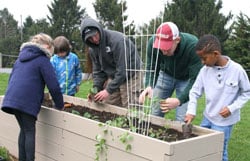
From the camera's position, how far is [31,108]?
291 centimetres

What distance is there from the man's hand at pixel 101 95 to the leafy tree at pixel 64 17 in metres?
30.2

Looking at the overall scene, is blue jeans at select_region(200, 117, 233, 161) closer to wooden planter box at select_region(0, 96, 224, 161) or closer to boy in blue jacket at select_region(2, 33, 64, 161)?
wooden planter box at select_region(0, 96, 224, 161)

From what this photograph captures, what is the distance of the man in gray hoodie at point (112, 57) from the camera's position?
3.12 metres

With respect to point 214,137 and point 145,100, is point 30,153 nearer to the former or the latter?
point 145,100

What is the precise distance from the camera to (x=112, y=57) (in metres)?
3.32

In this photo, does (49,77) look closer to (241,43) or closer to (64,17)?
(241,43)

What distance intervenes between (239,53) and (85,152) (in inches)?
711

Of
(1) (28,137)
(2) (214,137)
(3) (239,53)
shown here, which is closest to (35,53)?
(1) (28,137)

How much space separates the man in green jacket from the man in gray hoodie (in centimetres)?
17

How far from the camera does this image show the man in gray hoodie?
312 centimetres

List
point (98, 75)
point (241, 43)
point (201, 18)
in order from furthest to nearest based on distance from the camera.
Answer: point (201, 18) → point (241, 43) → point (98, 75)

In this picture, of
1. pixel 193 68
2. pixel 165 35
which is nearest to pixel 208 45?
pixel 165 35

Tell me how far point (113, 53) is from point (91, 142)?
2.90 feet

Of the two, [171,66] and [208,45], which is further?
[171,66]
